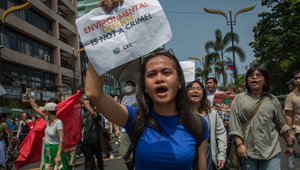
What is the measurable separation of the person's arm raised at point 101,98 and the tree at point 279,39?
25.8 meters

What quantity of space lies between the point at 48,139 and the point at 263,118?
3827 mm

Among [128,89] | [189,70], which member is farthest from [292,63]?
[128,89]

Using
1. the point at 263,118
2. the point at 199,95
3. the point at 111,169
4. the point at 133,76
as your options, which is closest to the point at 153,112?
the point at 263,118

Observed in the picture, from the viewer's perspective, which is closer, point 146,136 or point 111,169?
point 146,136

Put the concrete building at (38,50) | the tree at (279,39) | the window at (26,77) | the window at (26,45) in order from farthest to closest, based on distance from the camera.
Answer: the window at (26,77), the window at (26,45), the concrete building at (38,50), the tree at (279,39)

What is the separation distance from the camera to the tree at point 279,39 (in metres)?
27.8

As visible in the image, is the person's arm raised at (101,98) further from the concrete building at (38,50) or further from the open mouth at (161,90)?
the concrete building at (38,50)

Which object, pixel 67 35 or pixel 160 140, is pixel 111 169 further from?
pixel 67 35

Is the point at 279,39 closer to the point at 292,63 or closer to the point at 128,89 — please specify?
the point at 292,63

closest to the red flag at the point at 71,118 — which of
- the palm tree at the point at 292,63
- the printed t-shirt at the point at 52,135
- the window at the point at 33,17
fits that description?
the printed t-shirt at the point at 52,135

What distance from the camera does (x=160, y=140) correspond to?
2248 mm

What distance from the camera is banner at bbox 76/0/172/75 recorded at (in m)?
2.21

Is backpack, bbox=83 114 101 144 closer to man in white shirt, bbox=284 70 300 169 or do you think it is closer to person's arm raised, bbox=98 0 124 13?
man in white shirt, bbox=284 70 300 169

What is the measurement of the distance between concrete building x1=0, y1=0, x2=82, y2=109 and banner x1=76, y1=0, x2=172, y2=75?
28766 mm
